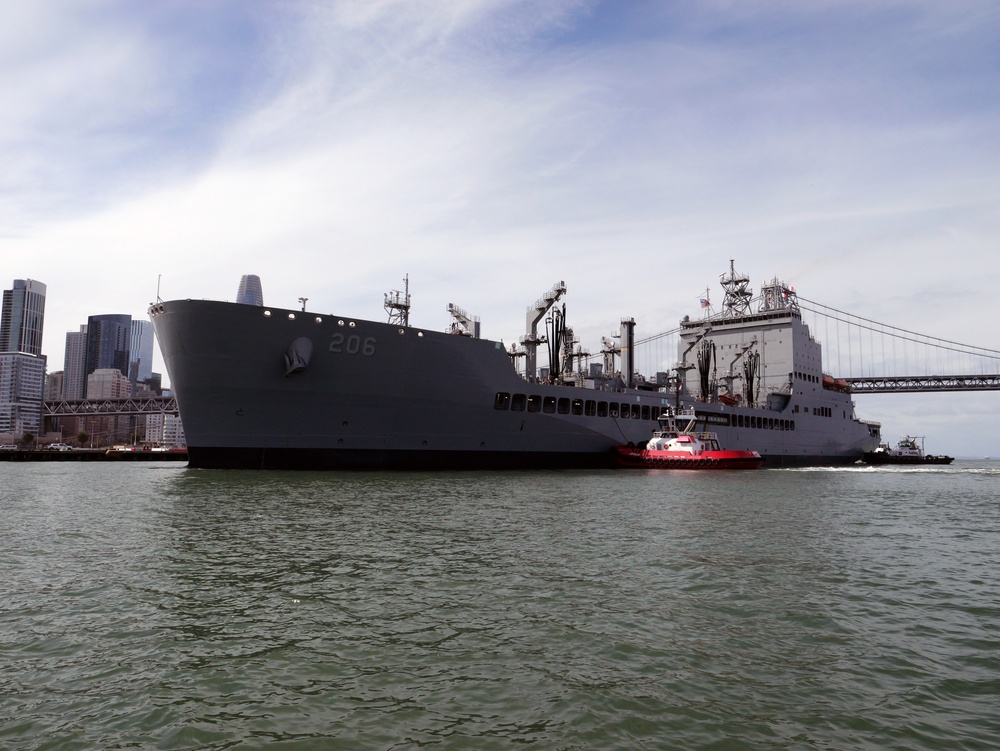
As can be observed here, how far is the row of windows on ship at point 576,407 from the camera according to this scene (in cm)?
3102

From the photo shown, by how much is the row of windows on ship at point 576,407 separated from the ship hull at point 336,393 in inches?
5.8

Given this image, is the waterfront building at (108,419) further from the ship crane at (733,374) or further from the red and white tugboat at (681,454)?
the red and white tugboat at (681,454)

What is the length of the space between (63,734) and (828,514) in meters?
17.3

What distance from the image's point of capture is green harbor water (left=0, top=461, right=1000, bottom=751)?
4.50 meters

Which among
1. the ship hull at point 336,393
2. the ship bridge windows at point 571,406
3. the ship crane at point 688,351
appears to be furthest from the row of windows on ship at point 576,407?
the ship crane at point 688,351

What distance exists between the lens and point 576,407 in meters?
35.2

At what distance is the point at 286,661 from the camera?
5.73 meters

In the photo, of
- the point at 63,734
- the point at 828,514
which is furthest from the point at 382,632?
the point at 828,514

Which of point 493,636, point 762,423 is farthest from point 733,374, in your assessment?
point 493,636

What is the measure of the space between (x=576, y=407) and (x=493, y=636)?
2924 cm

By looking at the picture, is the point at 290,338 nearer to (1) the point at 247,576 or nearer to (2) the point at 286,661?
(1) the point at 247,576

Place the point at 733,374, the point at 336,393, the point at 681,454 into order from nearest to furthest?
the point at 336,393 < the point at 681,454 < the point at 733,374

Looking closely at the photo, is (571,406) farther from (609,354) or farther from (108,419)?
(108,419)

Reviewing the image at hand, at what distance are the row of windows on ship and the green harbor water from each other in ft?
56.2
